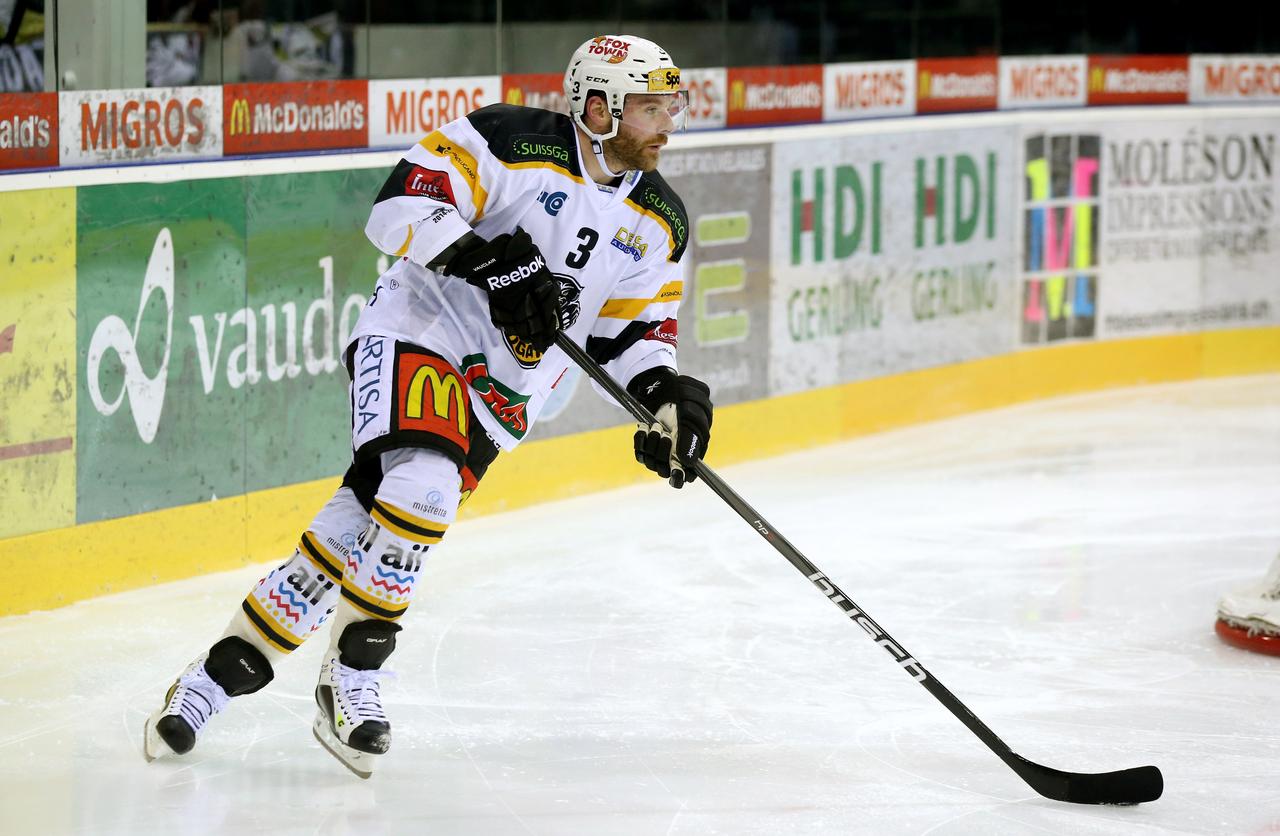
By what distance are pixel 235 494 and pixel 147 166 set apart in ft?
2.69

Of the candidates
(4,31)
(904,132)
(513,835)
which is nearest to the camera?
(513,835)

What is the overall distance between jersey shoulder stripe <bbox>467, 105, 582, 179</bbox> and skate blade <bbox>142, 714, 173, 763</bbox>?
1.11 m

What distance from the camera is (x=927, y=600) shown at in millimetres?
4602

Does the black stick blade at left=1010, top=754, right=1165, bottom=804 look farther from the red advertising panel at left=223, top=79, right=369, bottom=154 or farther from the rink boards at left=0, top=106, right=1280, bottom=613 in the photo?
the red advertising panel at left=223, top=79, right=369, bottom=154

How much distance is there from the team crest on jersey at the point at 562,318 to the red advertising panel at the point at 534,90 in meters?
2.37

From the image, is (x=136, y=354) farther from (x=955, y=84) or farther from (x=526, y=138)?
(x=955, y=84)

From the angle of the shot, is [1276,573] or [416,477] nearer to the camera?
[416,477]

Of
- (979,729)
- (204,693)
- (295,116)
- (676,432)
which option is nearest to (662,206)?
(676,432)

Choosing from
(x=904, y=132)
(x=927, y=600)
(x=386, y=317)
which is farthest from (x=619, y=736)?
(x=904, y=132)

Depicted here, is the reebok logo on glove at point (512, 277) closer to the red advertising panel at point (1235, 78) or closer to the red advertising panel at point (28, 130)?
the red advertising panel at point (28, 130)

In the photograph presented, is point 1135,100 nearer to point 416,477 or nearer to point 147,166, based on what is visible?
point 147,166

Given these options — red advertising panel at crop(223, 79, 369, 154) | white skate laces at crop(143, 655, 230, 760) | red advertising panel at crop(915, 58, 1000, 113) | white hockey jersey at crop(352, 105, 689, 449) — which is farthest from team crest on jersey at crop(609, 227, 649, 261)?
red advertising panel at crop(915, 58, 1000, 113)

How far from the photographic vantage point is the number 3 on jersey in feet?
10.8

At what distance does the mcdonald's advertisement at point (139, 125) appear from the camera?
4.43 m
